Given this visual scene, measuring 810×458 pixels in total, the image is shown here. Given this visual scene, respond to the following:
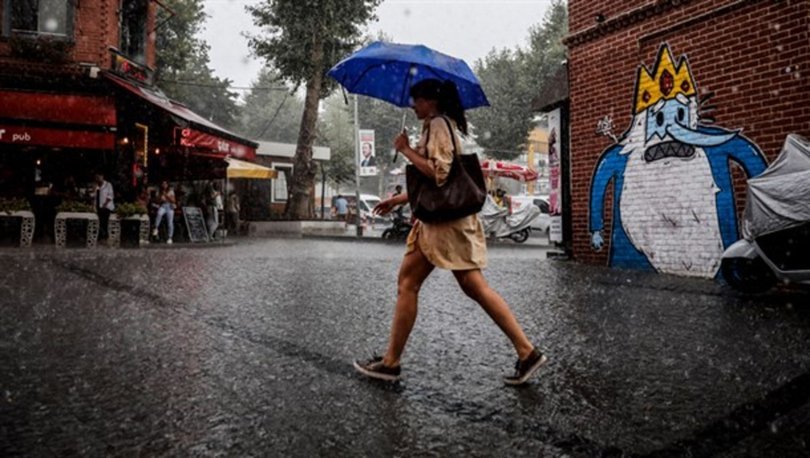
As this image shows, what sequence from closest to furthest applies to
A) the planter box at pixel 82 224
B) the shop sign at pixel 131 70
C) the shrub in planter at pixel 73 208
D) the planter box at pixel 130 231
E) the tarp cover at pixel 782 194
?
the tarp cover at pixel 782 194 → the planter box at pixel 82 224 → the shrub in planter at pixel 73 208 → the planter box at pixel 130 231 → the shop sign at pixel 131 70

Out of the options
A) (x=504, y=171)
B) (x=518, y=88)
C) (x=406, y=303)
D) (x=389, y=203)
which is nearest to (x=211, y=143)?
(x=389, y=203)

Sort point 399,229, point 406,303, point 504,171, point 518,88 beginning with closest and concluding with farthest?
1. point 406,303
2. point 399,229
3. point 504,171
4. point 518,88

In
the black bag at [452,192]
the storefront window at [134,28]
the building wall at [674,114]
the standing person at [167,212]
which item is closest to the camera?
the black bag at [452,192]

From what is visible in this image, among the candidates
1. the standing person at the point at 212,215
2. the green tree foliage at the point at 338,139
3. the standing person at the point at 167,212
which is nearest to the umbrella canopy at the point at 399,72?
the standing person at the point at 167,212

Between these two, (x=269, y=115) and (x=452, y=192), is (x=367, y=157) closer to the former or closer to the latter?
(x=452, y=192)

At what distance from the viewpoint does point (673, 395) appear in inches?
113

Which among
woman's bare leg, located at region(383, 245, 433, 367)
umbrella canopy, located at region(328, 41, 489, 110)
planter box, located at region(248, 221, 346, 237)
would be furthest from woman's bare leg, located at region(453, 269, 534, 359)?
planter box, located at region(248, 221, 346, 237)

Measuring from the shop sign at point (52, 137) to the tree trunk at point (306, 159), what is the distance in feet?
39.6

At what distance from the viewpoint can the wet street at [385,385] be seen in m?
2.28

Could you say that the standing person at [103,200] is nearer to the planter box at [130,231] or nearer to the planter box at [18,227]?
the planter box at [130,231]

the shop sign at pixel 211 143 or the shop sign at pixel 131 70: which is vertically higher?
the shop sign at pixel 131 70

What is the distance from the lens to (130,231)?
14.1 metres

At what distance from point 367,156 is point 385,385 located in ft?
77.9

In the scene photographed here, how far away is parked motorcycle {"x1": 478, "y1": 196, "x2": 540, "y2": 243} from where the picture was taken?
64.3ft
